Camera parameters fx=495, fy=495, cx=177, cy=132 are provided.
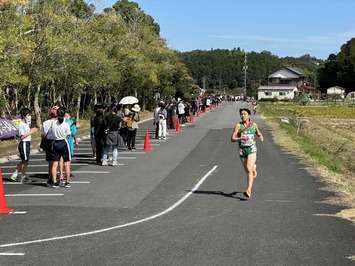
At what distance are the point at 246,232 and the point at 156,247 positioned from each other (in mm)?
1436

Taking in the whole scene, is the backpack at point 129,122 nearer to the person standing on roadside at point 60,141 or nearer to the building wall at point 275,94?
the person standing on roadside at point 60,141

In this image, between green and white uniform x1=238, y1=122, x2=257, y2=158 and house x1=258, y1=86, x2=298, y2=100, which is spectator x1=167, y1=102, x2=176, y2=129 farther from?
house x1=258, y1=86, x2=298, y2=100

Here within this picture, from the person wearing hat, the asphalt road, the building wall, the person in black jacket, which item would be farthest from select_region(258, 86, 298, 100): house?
the asphalt road

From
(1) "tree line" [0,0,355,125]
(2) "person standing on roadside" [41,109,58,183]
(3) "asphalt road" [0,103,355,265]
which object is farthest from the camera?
(1) "tree line" [0,0,355,125]

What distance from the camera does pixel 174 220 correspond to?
25.6 feet

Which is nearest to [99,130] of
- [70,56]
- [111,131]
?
[111,131]

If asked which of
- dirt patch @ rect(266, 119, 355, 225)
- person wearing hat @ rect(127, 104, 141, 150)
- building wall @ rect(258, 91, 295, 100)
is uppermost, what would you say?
building wall @ rect(258, 91, 295, 100)

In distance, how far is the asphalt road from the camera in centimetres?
603

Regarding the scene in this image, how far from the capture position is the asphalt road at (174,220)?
237 inches

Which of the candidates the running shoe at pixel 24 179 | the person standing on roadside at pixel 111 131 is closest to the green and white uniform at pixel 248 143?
the running shoe at pixel 24 179

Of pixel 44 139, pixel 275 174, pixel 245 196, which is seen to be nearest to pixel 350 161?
pixel 275 174

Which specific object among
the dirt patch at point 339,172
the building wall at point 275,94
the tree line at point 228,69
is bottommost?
the dirt patch at point 339,172

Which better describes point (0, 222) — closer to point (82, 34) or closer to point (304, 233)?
point (304, 233)

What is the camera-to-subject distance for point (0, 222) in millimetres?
7812
